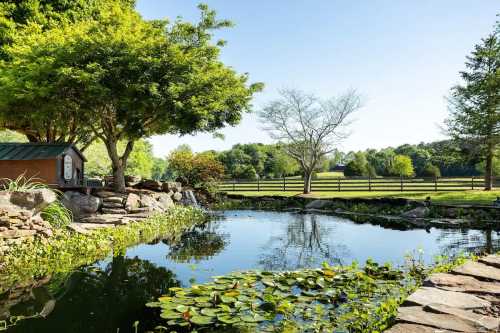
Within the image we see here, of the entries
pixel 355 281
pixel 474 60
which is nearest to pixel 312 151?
pixel 474 60

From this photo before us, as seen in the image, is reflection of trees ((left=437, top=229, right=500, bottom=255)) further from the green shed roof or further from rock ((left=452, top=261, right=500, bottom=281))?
the green shed roof

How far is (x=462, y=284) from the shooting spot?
4660mm

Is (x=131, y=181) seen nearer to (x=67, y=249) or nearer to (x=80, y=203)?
(x=80, y=203)

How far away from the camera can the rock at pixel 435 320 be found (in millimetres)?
3364

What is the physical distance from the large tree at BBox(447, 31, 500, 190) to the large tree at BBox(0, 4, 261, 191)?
44.8 feet


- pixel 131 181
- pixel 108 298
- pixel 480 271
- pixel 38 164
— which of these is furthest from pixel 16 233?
pixel 131 181

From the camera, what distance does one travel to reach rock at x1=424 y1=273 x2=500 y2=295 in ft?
14.5

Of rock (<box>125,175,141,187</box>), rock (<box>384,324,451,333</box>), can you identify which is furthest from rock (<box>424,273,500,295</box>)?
rock (<box>125,175,141,187</box>)

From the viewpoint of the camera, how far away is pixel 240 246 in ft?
33.7

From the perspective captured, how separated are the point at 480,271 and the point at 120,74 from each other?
11.6 metres

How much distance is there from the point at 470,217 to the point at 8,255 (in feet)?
47.6

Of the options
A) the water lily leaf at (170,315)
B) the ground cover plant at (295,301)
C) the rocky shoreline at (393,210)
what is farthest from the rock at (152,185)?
the water lily leaf at (170,315)

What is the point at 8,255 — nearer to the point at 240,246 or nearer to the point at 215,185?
the point at 240,246

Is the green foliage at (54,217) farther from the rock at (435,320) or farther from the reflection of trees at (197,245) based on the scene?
the rock at (435,320)
